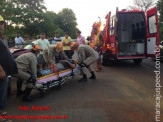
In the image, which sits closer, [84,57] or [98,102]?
[98,102]

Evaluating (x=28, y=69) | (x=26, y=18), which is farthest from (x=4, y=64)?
(x=26, y=18)

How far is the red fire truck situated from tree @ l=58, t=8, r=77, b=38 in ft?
179

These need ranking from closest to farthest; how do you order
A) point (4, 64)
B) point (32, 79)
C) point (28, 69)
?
1. point (4, 64)
2. point (32, 79)
3. point (28, 69)

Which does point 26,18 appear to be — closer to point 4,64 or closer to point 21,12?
point 21,12

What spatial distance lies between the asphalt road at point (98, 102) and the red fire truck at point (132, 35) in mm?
2795

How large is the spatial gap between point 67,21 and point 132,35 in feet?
184

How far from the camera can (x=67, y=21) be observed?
64.9 m

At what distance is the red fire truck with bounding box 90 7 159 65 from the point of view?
339 inches

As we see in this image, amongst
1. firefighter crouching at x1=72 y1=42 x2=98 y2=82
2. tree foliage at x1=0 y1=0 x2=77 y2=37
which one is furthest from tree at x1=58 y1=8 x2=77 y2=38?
firefighter crouching at x1=72 y1=42 x2=98 y2=82

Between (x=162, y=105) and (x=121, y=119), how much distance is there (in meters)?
1.25

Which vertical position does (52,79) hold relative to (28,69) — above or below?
below

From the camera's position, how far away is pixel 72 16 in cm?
6662

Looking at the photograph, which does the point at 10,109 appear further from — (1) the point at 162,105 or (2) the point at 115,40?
(2) the point at 115,40

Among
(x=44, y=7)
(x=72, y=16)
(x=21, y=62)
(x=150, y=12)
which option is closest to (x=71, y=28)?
(x=72, y=16)
